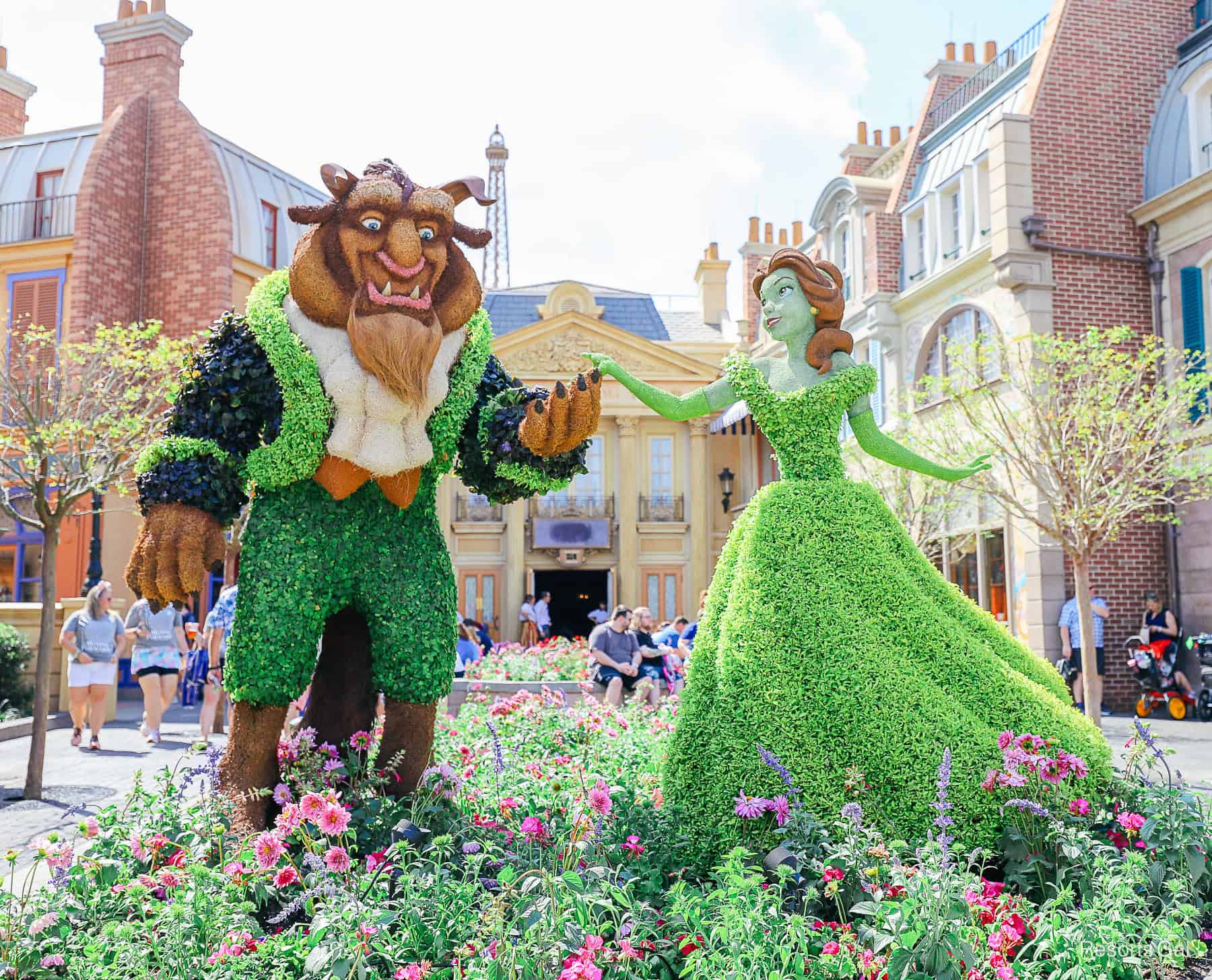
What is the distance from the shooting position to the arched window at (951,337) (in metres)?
14.1

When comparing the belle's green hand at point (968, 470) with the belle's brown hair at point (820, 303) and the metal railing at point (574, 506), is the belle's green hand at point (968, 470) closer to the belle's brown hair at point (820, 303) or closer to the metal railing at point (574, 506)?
the belle's brown hair at point (820, 303)

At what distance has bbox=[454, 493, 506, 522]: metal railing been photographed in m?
21.9

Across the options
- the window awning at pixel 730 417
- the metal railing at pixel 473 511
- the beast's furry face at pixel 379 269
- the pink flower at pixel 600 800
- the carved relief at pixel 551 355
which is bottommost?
the pink flower at pixel 600 800

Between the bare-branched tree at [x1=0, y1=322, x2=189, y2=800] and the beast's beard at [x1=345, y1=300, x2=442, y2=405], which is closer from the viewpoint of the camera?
the beast's beard at [x1=345, y1=300, x2=442, y2=405]

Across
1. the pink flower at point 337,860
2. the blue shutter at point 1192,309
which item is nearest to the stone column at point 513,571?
the blue shutter at point 1192,309

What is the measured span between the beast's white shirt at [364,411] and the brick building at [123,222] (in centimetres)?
1385

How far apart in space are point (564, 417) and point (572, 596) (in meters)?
20.4

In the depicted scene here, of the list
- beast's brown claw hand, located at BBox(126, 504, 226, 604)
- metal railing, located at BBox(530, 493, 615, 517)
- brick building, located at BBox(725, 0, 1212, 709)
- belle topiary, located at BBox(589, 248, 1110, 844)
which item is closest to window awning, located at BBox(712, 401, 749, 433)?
metal railing, located at BBox(530, 493, 615, 517)

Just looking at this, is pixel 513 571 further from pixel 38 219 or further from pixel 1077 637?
pixel 1077 637

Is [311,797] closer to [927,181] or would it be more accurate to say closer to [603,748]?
[603,748]

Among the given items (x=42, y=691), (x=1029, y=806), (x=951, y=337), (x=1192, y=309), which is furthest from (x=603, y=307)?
(x=1029, y=806)

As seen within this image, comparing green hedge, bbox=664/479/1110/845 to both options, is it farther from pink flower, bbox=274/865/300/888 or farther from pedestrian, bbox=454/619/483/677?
pedestrian, bbox=454/619/483/677

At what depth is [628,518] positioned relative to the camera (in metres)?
22.0

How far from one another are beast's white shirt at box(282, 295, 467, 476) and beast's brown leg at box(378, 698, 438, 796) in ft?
2.81
